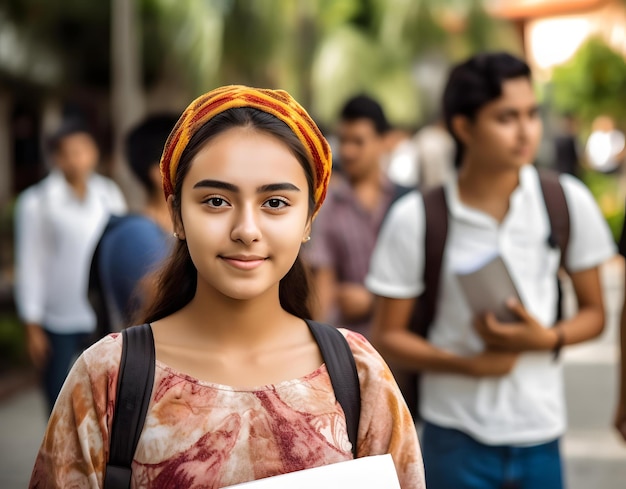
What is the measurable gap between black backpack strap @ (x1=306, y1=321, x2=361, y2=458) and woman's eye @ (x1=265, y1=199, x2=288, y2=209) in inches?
10.2

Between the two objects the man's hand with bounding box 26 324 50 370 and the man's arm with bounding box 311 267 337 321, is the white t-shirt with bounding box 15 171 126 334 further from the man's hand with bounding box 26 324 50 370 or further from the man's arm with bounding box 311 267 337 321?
the man's arm with bounding box 311 267 337 321

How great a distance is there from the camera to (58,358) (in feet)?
20.4

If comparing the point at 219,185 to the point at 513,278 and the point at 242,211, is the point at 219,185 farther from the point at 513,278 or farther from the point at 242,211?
the point at 513,278

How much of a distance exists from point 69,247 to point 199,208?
4.47 metres

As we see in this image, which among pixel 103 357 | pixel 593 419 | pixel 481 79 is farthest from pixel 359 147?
pixel 103 357

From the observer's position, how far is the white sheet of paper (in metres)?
1.94

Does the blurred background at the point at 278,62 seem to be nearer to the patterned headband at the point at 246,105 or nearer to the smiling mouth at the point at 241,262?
the patterned headband at the point at 246,105

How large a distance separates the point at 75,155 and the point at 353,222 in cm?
190

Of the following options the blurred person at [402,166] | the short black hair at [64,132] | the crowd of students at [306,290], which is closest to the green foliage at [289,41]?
the blurred person at [402,166]

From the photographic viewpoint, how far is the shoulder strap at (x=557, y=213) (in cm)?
357

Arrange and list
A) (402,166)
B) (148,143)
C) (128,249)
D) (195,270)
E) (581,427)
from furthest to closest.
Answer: (402,166) < (581,427) < (148,143) < (128,249) < (195,270)

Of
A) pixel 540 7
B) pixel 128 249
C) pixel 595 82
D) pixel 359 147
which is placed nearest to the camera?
pixel 128 249

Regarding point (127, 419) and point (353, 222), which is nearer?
point (127, 419)

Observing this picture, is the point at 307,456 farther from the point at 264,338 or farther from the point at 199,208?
the point at 199,208
